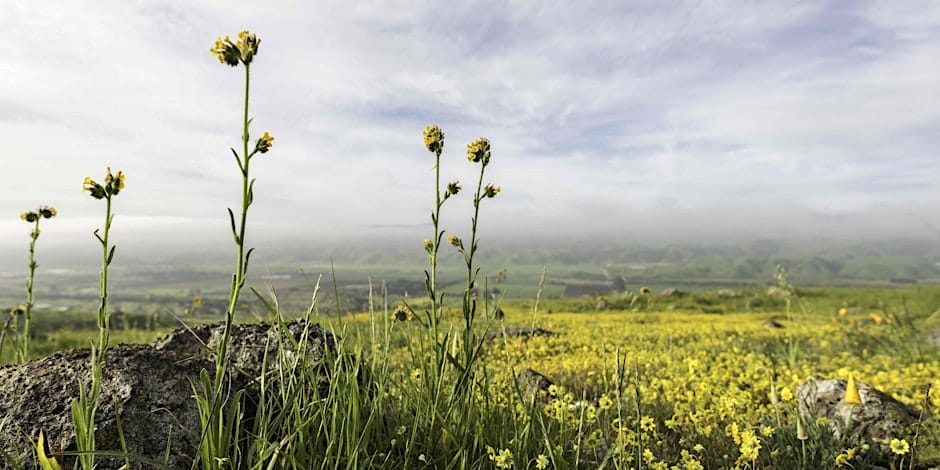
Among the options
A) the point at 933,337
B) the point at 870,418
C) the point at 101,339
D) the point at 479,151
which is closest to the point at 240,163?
the point at 101,339

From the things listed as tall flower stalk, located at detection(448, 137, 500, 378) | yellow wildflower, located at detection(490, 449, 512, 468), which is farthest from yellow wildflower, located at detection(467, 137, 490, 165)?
yellow wildflower, located at detection(490, 449, 512, 468)

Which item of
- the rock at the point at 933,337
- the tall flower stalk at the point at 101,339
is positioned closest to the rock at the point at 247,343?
the tall flower stalk at the point at 101,339

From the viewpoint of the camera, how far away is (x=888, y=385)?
22.2 feet

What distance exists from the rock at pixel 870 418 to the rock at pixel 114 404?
409 centimetres

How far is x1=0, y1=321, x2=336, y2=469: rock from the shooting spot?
96.7 inches

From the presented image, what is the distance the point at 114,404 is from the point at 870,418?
5418 millimetres

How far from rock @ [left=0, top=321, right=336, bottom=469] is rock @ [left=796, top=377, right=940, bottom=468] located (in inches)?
161

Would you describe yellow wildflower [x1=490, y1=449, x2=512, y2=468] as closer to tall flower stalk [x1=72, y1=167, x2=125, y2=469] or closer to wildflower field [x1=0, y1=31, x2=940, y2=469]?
wildflower field [x1=0, y1=31, x2=940, y2=469]

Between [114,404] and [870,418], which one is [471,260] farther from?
[870,418]

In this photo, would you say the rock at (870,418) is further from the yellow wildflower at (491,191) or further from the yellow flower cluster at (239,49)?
the yellow flower cluster at (239,49)

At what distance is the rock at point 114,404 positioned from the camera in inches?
96.7

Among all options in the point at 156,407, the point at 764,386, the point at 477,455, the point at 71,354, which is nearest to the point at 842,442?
the point at 477,455

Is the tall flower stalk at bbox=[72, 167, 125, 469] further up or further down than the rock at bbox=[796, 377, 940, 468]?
further up

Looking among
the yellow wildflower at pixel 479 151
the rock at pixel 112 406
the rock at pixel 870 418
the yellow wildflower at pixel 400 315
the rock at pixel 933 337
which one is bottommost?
the rock at pixel 933 337
